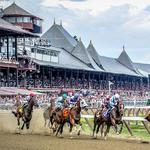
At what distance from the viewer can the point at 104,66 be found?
88125 mm

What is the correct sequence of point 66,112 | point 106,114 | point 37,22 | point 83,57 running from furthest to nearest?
1. point 83,57
2. point 37,22
3. point 66,112
4. point 106,114

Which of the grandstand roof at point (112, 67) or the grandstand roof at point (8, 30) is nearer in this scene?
the grandstand roof at point (8, 30)

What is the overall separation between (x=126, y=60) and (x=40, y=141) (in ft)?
296

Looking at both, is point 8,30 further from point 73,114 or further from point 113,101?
point 113,101

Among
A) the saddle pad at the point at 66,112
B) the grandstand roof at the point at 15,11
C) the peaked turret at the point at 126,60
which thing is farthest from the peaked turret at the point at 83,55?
the saddle pad at the point at 66,112

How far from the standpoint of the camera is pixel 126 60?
358 ft

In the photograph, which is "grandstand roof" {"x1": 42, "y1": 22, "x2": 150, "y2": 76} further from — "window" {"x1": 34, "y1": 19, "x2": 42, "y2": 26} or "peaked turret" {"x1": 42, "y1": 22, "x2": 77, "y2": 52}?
"window" {"x1": 34, "y1": 19, "x2": 42, "y2": 26}

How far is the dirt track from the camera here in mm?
17219

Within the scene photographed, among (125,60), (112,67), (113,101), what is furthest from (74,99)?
(125,60)

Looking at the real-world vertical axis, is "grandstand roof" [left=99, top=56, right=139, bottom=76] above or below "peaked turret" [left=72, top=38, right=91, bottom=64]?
below

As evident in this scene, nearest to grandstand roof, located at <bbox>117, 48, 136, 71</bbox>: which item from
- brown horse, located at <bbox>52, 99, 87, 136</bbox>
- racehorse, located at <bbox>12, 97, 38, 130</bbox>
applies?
racehorse, located at <bbox>12, 97, 38, 130</bbox>

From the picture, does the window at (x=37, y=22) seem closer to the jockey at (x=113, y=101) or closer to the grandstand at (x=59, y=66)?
the grandstand at (x=59, y=66)

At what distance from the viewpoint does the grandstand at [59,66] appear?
60.4 meters

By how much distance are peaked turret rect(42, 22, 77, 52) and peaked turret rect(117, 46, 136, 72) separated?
12340mm
